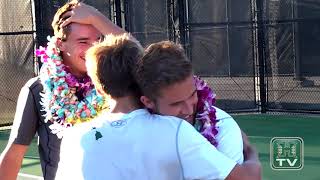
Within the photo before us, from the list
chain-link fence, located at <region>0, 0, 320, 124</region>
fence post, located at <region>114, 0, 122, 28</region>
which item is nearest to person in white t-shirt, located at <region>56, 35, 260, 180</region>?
chain-link fence, located at <region>0, 0, 320, 124</region>

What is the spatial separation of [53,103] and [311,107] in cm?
840

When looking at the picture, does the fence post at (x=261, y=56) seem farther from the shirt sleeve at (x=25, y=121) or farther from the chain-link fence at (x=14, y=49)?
the shirt sleeve at (x=25, y=121)

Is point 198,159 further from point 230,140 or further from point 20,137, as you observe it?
point 20,137

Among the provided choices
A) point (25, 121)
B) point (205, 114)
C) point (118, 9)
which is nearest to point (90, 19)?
point (25, 121)

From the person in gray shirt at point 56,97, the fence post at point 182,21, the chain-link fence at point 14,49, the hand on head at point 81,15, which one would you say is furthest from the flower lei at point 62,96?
the fence post at point 182,21

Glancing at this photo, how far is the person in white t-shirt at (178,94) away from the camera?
5.77 ft

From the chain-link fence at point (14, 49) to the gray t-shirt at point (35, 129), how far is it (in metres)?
7.64

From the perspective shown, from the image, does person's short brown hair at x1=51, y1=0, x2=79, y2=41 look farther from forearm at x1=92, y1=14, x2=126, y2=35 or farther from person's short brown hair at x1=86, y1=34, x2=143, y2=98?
person's short brown hair at x1=86, y1=34, x2=143, y2=98

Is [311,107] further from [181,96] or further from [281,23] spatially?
[181,96]

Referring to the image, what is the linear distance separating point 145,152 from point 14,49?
8.94 meters

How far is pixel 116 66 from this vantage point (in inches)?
71.7

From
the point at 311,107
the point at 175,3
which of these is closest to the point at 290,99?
the point at 311,107

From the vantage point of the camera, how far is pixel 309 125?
32.4 feet

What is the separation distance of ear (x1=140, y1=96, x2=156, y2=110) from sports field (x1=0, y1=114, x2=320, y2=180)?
198 inches
